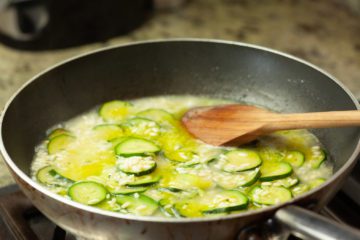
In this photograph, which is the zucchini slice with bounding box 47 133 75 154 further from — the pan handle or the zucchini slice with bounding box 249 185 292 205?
the pan handle

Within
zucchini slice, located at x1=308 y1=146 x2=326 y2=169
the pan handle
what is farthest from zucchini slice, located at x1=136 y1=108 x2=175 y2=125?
the pan handle

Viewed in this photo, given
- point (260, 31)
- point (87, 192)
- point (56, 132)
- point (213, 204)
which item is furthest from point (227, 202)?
point (260, 31)

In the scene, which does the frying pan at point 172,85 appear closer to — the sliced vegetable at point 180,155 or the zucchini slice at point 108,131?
the zucchini slice at point 108,131

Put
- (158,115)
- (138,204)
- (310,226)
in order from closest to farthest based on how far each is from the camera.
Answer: (310,226) → (138,204) → (158,115)

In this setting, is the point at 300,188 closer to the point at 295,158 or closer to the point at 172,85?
the point at 295,158

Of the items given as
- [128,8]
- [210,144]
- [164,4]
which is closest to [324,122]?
[210,144]

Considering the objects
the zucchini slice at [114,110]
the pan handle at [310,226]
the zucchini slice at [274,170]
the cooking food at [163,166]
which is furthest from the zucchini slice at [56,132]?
the pan handle at [310,226]

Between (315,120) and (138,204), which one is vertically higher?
(315,120)
